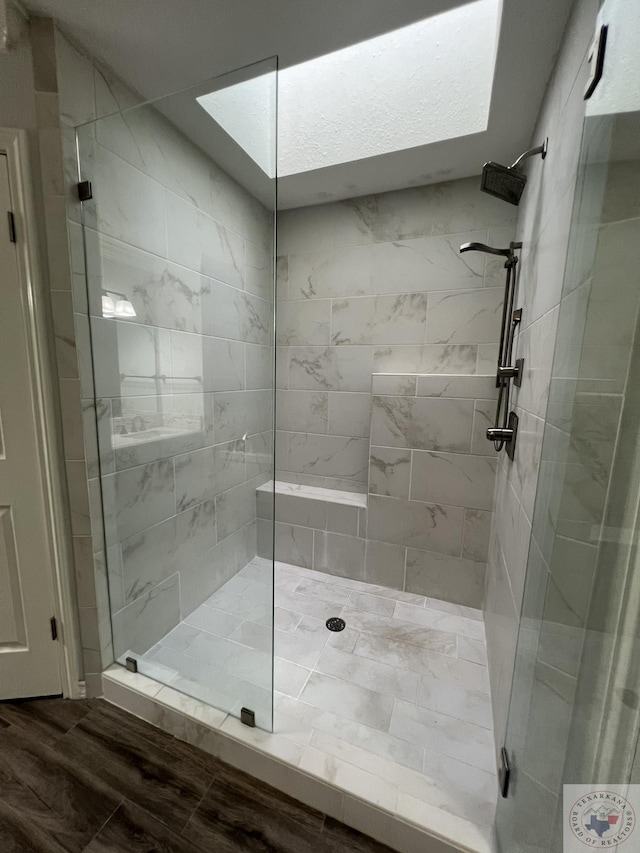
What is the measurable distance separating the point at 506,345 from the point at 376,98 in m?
1.29

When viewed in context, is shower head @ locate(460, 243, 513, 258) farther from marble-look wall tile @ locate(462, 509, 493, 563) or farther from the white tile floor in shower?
the white tile floor in shower

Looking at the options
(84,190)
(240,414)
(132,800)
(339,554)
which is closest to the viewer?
(132,800)

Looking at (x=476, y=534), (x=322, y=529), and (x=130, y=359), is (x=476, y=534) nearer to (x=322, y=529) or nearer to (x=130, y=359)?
(x=322, y=529)

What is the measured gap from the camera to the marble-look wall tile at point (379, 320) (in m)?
2.02

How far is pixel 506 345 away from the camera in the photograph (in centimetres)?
163

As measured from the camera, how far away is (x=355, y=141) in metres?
1.62

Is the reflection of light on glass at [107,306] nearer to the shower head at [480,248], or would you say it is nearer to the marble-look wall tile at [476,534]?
the shower head at [480,248]

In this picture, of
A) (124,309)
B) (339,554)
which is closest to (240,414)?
(124,309)

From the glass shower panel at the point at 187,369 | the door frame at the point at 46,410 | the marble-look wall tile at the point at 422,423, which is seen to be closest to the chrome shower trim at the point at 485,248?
the marble-look wall tile at the point at 422,423

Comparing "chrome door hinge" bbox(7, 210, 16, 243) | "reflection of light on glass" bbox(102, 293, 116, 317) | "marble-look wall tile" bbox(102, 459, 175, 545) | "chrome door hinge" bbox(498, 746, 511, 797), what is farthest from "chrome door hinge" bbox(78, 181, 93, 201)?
"chrome door hinge" bbox(498, 746, 511, 797)

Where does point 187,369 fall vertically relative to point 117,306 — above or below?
below

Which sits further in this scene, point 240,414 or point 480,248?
point 240,414

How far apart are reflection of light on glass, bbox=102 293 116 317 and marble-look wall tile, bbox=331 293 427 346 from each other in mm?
1287

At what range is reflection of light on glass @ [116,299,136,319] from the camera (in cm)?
134
